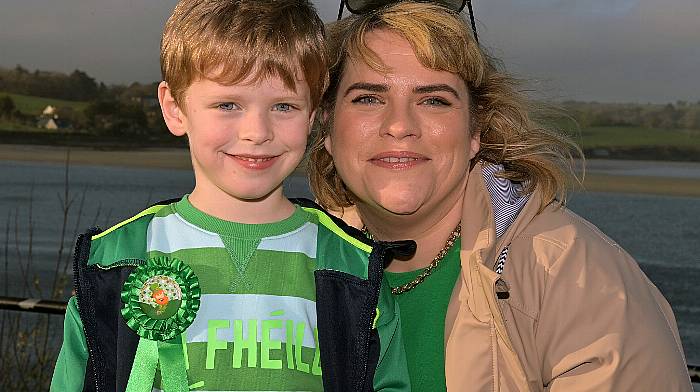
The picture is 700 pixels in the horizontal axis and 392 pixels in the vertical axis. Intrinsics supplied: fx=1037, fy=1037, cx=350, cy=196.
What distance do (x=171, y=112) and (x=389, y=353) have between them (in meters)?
0.85

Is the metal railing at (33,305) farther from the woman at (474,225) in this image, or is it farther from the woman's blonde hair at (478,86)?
the woman's blonde hair at (478,86)

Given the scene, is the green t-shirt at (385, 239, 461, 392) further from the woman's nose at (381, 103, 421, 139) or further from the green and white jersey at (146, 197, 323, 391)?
the green and white jersey at (146, 197, 323, 391)

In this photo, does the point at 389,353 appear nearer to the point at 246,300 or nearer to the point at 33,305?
the point at 246,300

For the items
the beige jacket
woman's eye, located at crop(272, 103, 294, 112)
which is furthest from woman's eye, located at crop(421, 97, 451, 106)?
woman's eye, located at crop(272, 103, 294, 112)

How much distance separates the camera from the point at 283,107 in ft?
8.45

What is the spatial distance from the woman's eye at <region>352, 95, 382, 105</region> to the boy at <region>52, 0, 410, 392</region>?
51cm

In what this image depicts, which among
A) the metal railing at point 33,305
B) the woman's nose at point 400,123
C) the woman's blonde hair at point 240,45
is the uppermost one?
the woman's blonde hair at point 240,45

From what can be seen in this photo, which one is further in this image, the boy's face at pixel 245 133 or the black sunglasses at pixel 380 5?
the black sunglasses at pixel 380 5

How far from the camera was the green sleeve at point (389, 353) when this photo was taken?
2711 mm

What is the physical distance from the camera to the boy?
2.50 m

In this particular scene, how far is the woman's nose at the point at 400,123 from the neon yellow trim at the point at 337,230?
1.52 ft

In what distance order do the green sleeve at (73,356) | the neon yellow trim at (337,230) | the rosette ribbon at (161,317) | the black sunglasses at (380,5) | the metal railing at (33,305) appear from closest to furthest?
the rosette ribbon at (161,317) < the green sleeve at (73,356) < the neon yellow trim at (337,230) < the black sunglasses at (380,5) < the metal railing at (33,305)

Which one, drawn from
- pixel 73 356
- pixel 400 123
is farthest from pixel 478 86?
pixel 73 356

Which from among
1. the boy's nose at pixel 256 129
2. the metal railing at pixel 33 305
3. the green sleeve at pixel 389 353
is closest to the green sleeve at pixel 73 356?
the boy's nose at pixel 256 129
